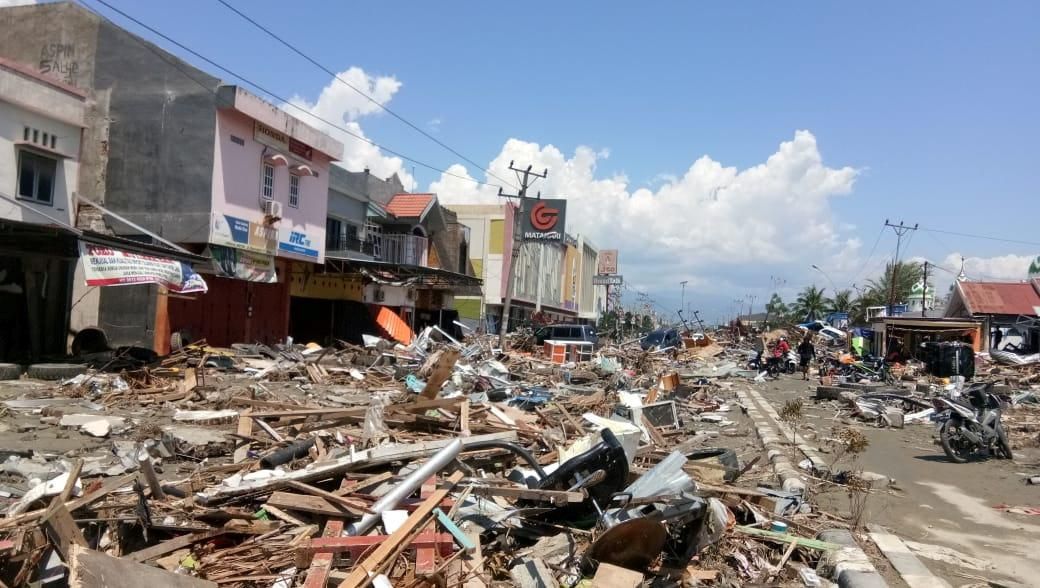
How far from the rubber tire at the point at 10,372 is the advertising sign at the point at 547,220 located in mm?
25880

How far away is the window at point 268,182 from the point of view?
23.0 metres

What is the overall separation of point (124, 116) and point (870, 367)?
2875cm

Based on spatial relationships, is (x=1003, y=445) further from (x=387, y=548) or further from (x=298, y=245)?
(x=298, y=245)

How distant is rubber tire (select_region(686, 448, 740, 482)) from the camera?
781 cm

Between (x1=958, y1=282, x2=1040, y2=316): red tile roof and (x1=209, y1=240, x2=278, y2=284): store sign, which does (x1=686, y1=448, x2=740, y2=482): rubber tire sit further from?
(x1=958, y1=282, x2=1040, y2=316): red tile roof

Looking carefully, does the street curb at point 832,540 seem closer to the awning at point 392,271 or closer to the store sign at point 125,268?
the store sign at point 125,268

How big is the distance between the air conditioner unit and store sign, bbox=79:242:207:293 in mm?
6985

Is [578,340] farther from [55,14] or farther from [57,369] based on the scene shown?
[55,14]

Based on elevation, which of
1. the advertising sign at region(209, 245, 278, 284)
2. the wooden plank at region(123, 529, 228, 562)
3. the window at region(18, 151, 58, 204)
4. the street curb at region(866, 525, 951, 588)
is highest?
the window at region(18, 151, 58, 204)

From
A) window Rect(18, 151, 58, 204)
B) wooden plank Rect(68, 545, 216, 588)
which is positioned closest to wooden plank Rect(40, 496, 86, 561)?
wooden plank Rect(68, 545, 216, 588)

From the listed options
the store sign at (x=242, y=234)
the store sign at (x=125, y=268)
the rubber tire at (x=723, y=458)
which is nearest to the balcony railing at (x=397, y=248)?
the store sign at (x=242, y=234)

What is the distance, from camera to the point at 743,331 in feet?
174

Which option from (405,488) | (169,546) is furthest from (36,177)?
(405,488)

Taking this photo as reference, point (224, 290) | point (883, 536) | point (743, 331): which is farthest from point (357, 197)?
point (743, 331)
